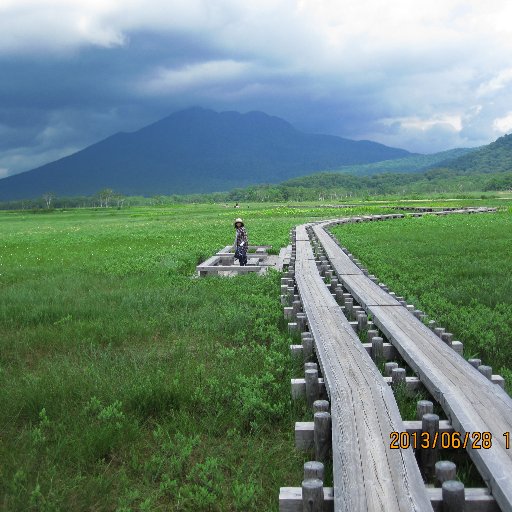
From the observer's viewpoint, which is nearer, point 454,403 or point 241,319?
point 454,403

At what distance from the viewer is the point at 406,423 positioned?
3.73 meters

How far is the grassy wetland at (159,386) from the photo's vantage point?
355 centimetres

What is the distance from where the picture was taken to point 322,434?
3643mm

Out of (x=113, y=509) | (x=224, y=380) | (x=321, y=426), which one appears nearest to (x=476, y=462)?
(x=321, y=426)

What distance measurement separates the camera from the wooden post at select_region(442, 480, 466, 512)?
9.18 ft

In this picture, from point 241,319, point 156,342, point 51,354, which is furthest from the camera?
A: point 241,319

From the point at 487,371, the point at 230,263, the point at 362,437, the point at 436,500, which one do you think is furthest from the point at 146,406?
the point at 230,263

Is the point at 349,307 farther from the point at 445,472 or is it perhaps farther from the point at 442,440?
the point at 445,472

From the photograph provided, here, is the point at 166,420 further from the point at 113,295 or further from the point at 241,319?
the point at 113,295

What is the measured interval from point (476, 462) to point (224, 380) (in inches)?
107

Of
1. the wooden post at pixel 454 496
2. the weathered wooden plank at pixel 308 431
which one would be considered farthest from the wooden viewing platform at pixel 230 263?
the wooden post at pixel 454 496

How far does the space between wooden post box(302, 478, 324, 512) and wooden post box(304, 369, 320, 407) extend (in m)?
1.74

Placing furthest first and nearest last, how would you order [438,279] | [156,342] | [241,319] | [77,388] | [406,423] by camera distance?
[438,279]
[241,319]
[156,342]
[77,388]
[406,423]
